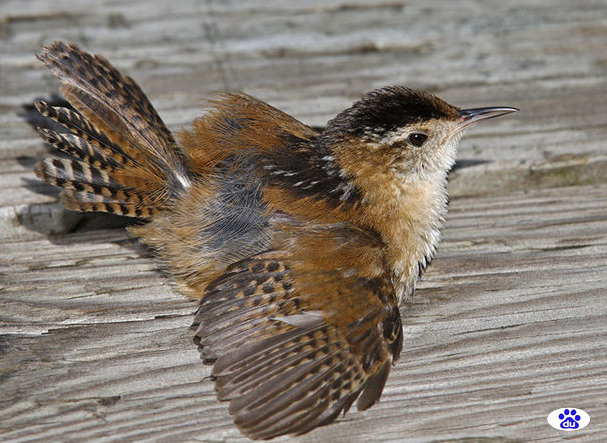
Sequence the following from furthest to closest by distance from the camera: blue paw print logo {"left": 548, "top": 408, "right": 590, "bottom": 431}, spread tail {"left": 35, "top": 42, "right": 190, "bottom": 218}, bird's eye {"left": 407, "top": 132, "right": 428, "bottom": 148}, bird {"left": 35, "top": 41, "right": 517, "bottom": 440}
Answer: bird's eye {"left": 407, "top": 132, "right": 428, "bottom": 148} < spread tail {"left": 35, "top": 42, "right": 190, "bottom": 218} < bird {"left": 35, "top": 41, "right": 517, "bottom": 440} < blue paw print logo {"left": 548, "top": 408, "right": 590, "bottom": 431}

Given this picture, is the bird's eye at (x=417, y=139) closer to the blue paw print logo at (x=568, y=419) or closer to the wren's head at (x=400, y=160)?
the wren's head at (x=400, y=160)

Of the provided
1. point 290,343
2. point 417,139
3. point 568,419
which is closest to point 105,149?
point 290,343

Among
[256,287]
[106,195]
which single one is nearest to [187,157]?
[106,195]

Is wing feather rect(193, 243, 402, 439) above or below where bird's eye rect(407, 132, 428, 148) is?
below

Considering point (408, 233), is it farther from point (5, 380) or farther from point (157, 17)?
point (157, 17)

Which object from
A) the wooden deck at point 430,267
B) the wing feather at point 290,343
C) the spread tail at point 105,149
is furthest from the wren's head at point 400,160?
the spread tail at point 105,149

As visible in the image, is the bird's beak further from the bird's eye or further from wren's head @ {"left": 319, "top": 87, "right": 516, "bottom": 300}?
the bird's eye

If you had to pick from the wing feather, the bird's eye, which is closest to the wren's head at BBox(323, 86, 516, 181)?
the bird's eye
